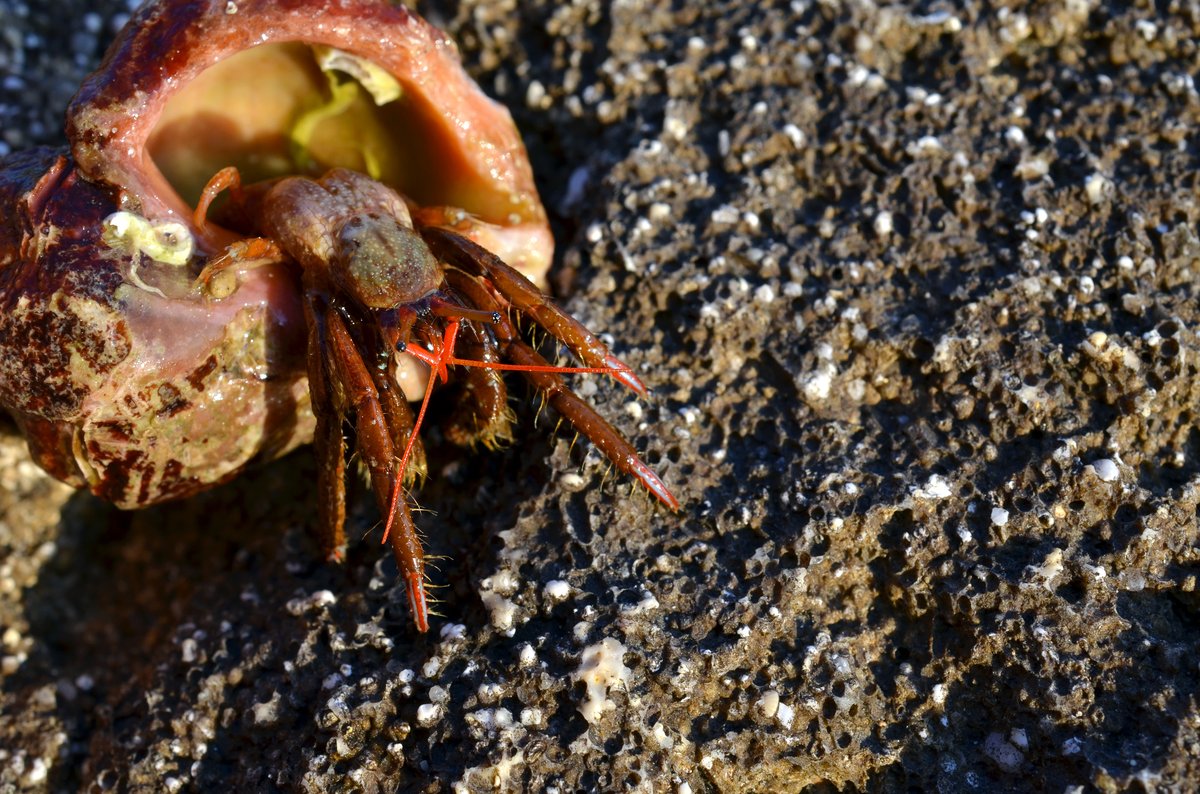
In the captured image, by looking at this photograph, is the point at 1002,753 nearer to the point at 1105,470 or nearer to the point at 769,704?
the point at 769,704

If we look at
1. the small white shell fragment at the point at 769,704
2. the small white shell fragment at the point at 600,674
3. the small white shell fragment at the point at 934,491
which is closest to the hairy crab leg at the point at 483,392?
the small white shell fragment at the point at 600,674

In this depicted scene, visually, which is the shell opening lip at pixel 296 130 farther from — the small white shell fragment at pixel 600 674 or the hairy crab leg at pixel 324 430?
the small white shell fragment at pixel 600 674

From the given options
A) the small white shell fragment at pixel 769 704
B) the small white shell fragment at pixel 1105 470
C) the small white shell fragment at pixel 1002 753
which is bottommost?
the small white shell fragment at pixel 1002 753

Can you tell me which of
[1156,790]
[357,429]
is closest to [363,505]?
[357,429]

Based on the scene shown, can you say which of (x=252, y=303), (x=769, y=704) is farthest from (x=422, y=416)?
(x=769, y=704)

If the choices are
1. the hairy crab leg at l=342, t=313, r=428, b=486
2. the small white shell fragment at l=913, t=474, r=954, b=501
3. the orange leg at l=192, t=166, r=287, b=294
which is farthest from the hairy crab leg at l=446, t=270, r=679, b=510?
the small white shell fragment at l=913, t=474, r=954, b=501
